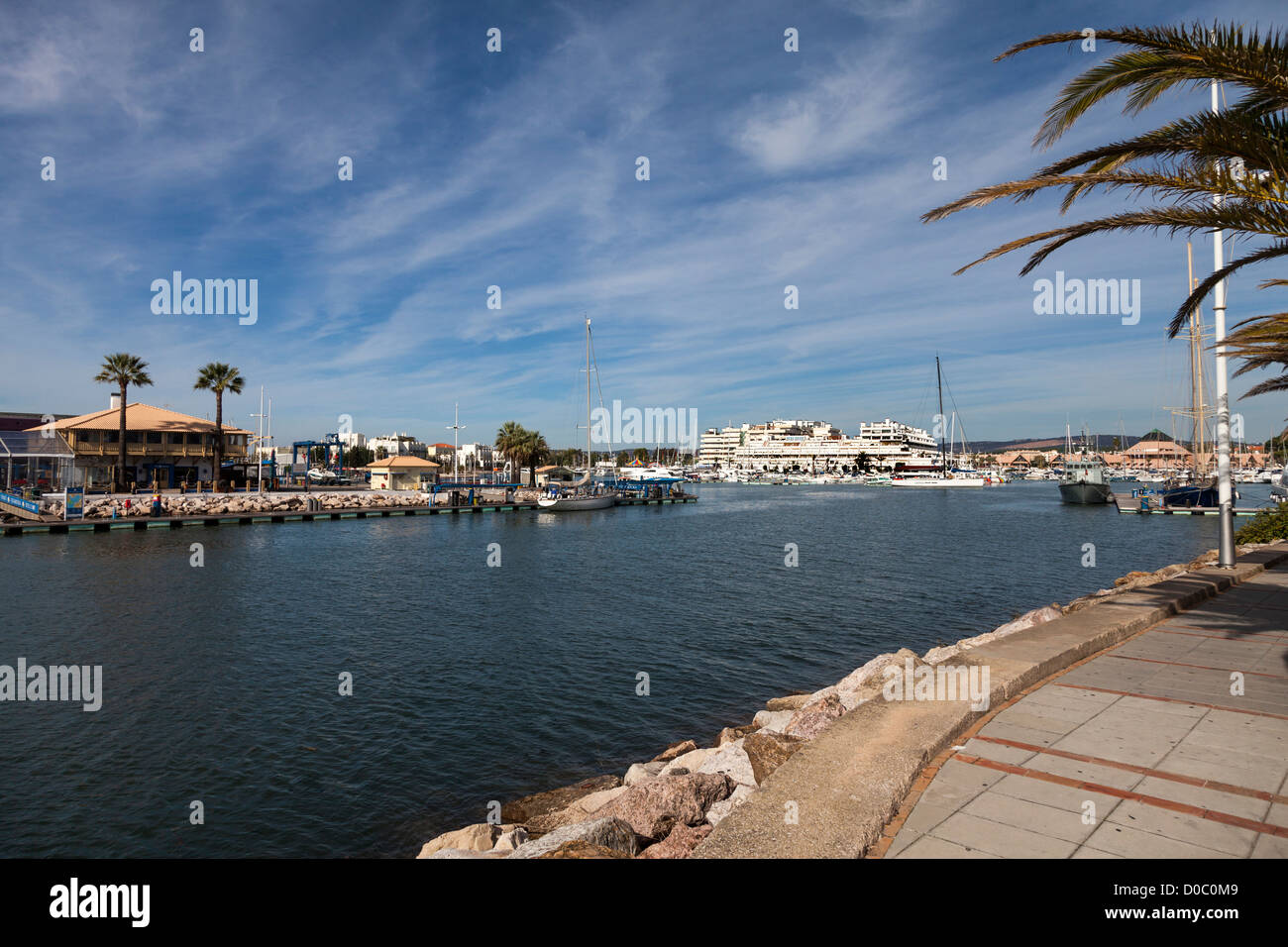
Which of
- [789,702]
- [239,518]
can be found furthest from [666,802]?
[239,518]

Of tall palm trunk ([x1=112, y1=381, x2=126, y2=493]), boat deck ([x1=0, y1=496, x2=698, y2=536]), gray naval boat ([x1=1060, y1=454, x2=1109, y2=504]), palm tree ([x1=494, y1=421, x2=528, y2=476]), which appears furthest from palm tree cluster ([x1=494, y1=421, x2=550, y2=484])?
gray naval boat ([x1=1060, y1=454, x2=1109, y2=504])

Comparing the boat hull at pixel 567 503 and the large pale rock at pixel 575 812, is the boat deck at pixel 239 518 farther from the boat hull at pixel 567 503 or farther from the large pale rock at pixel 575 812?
the large pale rock at pixel 575 812

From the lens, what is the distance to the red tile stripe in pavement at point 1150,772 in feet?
14.8

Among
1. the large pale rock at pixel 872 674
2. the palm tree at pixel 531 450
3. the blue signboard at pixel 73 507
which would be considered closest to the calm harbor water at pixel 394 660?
the large pale rock at pixel 872 674

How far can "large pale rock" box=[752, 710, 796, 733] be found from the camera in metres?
9.62

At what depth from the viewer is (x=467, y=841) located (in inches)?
269

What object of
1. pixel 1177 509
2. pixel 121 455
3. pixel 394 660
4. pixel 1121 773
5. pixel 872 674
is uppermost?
pixel 121 455

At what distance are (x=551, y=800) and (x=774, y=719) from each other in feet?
11.6

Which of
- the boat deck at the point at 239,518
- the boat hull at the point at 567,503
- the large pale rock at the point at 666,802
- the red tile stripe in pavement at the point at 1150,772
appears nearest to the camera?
the red tile stripe in pavement at the point at 1150,772

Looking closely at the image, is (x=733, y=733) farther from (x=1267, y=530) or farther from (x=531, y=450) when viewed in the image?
(x=531, y=450)

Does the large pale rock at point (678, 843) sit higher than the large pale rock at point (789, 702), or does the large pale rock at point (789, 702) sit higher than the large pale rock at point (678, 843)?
the large pale rock at point (678, 843)

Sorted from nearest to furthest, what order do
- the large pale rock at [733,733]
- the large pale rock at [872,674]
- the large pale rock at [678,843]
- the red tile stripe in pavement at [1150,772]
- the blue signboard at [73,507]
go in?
the red tile stripe in pavement at [1150,772], the large pale rock at [678,843], the large pale rock at [733,733], the large pale rock at [872,674], the blue signboard at [73,507]
